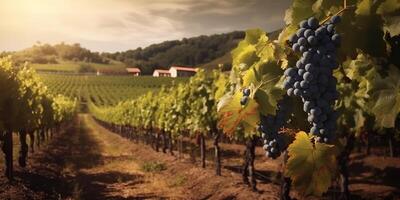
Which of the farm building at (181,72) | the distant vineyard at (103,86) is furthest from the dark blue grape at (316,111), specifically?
the farm building at (181,72)

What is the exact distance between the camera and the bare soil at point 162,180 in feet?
45.6

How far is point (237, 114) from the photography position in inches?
111

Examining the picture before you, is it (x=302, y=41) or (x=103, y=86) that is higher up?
(x=103, y=86)

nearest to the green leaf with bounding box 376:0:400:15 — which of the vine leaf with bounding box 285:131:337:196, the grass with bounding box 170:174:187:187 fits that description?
the vine leaf with bounding box 285:131:337:196

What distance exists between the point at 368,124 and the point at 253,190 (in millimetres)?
4430

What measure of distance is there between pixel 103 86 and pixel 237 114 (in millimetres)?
135885

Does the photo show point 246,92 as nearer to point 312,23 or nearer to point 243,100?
point 243,100

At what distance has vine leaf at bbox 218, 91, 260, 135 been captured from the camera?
2.79 metres

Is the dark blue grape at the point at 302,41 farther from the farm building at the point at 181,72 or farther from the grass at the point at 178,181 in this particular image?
the farm building at the point at 181,72

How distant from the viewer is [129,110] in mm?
41281

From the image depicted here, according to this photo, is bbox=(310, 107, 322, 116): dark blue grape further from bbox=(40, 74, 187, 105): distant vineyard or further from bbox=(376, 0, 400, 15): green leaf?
bbox=(40, 74, 187, 105): distant vineyard

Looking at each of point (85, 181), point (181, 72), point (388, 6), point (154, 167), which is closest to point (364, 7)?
point (388, 6)

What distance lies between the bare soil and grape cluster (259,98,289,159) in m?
8.94

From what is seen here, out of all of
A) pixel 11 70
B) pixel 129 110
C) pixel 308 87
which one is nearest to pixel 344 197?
pixel 308 87
